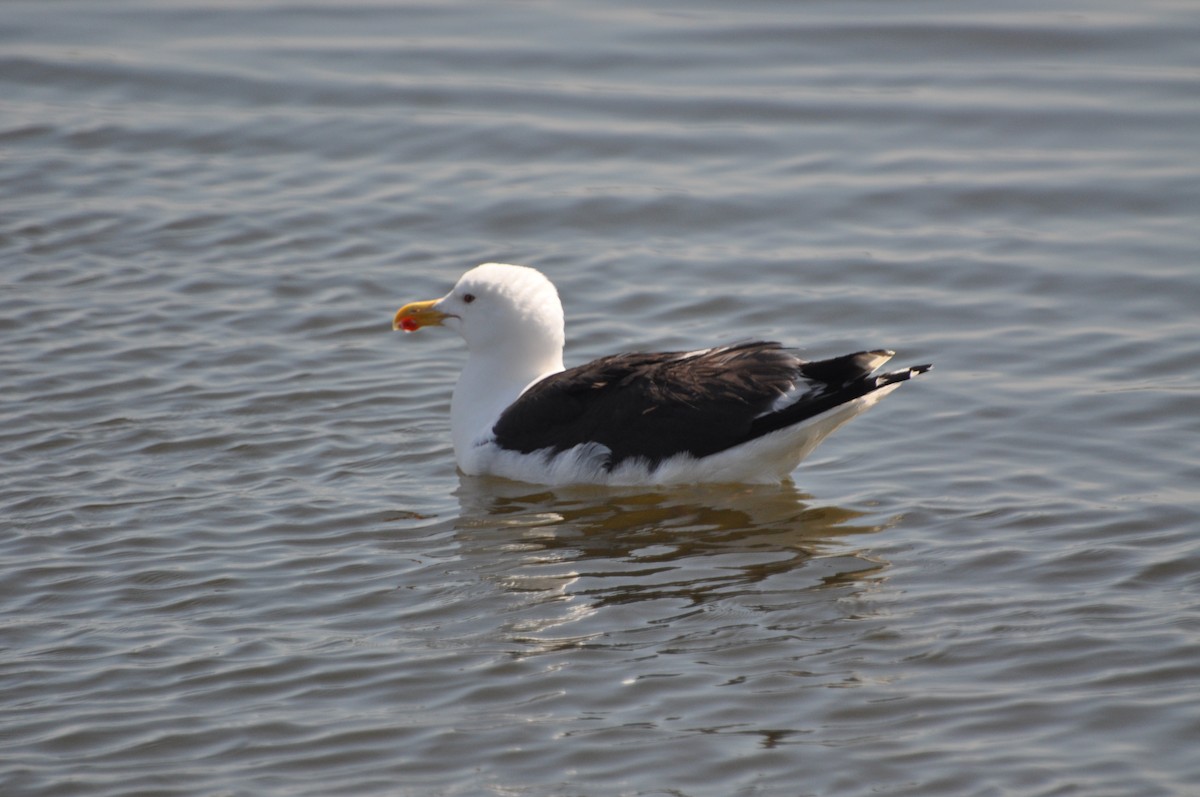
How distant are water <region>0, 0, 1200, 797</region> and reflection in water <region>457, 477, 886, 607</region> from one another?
37 millimetres

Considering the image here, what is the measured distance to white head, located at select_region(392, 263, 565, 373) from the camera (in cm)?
922

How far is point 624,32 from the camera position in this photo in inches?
668

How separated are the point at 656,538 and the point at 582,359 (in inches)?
104

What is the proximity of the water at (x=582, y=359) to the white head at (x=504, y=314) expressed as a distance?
0.74m

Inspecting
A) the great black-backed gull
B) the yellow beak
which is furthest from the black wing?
the yellow beak

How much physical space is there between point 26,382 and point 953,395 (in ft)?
18.6

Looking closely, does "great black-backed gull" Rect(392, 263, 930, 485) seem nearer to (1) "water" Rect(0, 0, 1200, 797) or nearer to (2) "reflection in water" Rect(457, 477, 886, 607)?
(2) "reflection in water" Rect(457, 477, 886, 607)

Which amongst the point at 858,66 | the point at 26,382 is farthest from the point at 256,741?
the point at 858,66

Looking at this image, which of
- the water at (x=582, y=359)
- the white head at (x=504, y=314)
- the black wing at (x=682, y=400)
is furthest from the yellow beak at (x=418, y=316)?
the black wing at (x=682, y=400)

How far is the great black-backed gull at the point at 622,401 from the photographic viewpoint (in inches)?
324

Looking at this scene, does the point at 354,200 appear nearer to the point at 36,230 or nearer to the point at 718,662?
the point at 36,230

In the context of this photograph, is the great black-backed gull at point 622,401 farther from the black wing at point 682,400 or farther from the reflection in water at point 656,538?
the reflection in water at point 656,538

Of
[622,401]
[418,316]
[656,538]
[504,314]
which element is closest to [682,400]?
[622,401]

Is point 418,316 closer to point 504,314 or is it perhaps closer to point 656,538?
point 504,314
